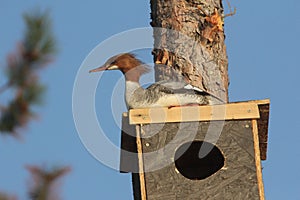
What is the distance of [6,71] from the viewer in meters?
4.75

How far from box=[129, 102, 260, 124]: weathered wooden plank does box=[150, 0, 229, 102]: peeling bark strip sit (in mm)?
623

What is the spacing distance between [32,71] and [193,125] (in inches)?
49.1

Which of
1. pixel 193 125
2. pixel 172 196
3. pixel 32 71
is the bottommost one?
pixel 172 196

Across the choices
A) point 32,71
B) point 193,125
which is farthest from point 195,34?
point 32,71

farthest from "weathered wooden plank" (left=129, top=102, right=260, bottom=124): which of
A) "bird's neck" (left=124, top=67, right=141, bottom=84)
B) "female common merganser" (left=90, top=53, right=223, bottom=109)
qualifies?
"bird's neck" (left=124, top=67, right=141, bottom=84)

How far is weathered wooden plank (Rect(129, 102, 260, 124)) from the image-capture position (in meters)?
5.70

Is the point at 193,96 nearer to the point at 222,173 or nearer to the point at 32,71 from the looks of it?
the point at 222,173

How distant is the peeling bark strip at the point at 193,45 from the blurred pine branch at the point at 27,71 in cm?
167

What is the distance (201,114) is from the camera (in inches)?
225

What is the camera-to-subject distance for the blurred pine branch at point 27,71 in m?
4.75

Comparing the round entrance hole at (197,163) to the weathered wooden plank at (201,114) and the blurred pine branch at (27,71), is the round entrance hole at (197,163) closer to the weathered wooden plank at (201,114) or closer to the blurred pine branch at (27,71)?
the weathered wooden plank at (201,114)

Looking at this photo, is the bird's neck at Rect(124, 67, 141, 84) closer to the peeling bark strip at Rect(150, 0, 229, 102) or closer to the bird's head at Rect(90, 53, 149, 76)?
the bird's head at Rect(90, 53, 149, 76)

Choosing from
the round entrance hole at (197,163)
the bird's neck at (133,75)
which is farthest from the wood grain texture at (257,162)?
the bird's neck at (133,75)

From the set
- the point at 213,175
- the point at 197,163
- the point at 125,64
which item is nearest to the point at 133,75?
the point at 125,64
